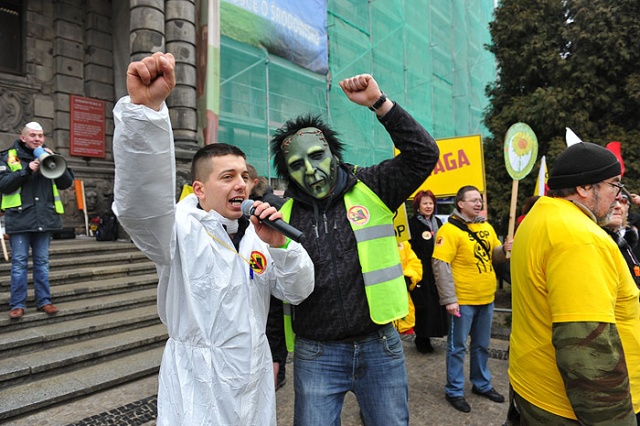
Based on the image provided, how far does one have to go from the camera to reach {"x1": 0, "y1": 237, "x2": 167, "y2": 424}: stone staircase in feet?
11.7

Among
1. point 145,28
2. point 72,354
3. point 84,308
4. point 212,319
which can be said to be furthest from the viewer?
point 145,28

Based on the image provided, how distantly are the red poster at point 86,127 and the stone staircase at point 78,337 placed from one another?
406 centimetres

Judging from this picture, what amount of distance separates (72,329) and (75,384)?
0.86 m

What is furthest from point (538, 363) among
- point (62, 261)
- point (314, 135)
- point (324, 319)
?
point (62, 261)

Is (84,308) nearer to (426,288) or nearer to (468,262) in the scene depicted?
(426,288)

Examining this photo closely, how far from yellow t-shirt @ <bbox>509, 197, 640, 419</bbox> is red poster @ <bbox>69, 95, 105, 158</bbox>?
9910 mm

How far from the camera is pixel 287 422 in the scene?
321 cm

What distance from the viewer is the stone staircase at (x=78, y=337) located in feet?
11.7

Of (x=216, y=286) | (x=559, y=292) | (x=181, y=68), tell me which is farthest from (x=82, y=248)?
(x=559, y=292)

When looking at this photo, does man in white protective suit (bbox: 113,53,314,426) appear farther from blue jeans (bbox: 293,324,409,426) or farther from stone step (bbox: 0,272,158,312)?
stone step (bbox: 0,272,158,312)

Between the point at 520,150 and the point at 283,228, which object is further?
the point at 520,150

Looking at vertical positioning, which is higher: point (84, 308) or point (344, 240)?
point (344, 240)

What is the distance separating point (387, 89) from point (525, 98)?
16.3ft

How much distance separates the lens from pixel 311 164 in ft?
6.37
